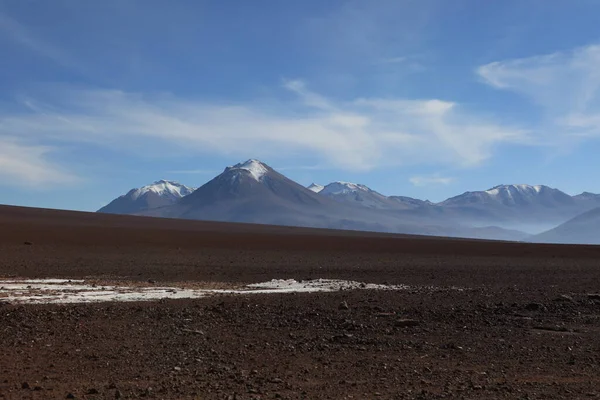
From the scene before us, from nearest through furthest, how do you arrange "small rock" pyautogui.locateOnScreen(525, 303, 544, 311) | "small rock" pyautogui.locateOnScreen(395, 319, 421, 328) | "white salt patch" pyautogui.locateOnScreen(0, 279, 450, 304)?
"small rock" pyautogui.locateOnScreen(395, 319, 421, 328) → "small rock" pyautogui.locateOnScreen(525, 303, 544, 311) → "white salt patch" pyautogui.locateOnScreen(0, 279, 450, 304)

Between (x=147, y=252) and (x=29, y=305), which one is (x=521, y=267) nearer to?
(x=147, y=252)

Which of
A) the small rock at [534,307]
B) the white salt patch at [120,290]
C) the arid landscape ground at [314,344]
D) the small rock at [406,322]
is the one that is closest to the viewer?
the arid landscape ground at [314,344]

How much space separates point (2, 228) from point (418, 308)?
1724 inches

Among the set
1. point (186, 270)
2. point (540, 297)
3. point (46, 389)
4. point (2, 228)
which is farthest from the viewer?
point (2, 228)

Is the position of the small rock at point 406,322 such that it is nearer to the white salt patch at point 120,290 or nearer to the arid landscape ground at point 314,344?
the arid landscape ground at point 314,344

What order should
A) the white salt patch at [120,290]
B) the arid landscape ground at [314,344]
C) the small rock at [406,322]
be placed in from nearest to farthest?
the arid landscape ground at [314,344] → the small rock at [406,322] → the white salt patch at [120,290]

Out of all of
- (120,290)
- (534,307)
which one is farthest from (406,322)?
(120,290)

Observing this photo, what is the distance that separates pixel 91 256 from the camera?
36.5 meters

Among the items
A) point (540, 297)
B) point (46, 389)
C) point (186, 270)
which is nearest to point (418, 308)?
point (540, 297)

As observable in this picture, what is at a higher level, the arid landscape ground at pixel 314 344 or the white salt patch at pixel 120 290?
the white salt patch at pixel 120 290

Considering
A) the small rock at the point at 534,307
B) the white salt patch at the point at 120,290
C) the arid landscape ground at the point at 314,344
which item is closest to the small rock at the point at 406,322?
the arid landscape ground at the point at 314,344

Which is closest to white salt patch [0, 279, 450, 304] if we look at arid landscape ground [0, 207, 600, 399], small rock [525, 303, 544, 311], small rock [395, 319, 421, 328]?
arid landscape ground [0, 207, 600, 399]

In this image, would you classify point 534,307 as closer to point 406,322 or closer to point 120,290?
point 406,322

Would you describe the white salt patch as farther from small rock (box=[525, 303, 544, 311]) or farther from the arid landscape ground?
small rock (box=[525, 303, 544, 311])
